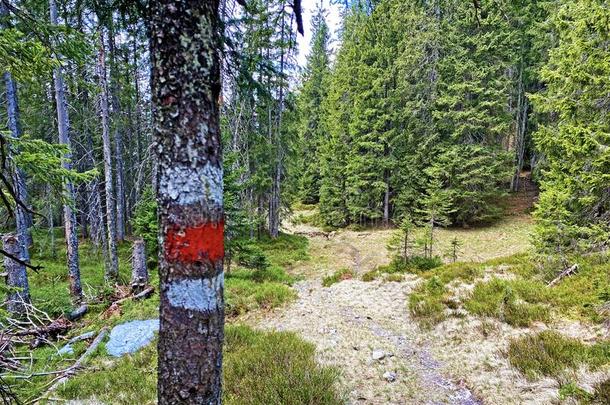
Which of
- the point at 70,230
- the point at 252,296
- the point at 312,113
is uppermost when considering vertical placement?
the point at 312,113

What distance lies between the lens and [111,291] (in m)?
10.3

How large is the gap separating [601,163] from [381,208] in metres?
17.8

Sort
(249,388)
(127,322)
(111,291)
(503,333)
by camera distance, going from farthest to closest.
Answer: (111,291) < (127,322) < (503,333) < (249,388)

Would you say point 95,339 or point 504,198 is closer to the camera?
point 95,339

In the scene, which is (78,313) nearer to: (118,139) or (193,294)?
(193,294)

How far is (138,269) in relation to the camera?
10.1 meters

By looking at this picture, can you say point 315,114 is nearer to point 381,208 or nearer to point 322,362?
point 381,208

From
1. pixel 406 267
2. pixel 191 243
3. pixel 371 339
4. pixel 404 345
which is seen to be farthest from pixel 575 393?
pixel 406 267

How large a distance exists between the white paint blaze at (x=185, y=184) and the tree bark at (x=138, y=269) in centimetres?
943

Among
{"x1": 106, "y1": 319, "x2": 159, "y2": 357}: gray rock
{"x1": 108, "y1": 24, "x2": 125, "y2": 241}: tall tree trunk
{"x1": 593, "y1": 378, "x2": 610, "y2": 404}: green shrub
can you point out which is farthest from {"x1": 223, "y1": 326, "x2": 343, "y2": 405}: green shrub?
{"x1": 108, "y1": 24, "x2": 125, "y2": 241}: tall tree trunk

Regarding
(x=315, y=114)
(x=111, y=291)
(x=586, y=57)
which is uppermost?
(x=315, y=114)

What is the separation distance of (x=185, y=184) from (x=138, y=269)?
9773 mm

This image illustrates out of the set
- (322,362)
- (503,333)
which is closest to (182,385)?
(322,362)

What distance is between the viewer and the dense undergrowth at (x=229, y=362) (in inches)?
164
